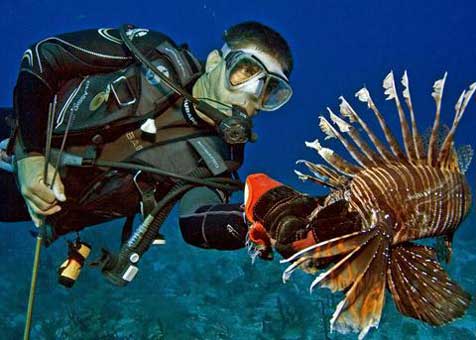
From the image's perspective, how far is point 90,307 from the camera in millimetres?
8398

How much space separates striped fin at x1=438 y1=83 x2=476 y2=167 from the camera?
163 centimetres

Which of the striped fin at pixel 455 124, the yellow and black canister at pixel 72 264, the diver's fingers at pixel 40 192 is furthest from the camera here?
the yellow and black canister at pixel 72 264

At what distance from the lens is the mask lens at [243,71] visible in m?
2.75

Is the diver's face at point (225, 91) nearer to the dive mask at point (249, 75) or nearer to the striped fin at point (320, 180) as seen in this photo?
the dive mask at point (249, 75)

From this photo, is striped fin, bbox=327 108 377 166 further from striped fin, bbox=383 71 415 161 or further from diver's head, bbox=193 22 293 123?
diver's head, bbox=193 22 293 123

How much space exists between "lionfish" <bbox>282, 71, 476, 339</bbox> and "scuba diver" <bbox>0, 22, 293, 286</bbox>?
95cm

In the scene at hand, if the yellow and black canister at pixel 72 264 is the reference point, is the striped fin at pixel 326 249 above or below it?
above

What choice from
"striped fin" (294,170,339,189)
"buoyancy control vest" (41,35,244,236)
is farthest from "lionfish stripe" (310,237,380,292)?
"buoyancy control vest" (41,35,244,236)

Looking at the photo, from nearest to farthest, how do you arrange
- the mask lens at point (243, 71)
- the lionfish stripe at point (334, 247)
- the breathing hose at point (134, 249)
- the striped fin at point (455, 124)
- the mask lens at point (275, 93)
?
the lionfish stripe at point (334, 247) < the striped fin at point (455, 124) < the breathing hose at point (134, 249) < the mask lens at point (243, 71) < the mask lens at point (275, 93)

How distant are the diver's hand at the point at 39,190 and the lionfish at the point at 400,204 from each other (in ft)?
5.18

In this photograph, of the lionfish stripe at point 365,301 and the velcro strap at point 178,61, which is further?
the velcro strap at point 178,61

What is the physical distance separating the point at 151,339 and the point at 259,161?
4228 cm

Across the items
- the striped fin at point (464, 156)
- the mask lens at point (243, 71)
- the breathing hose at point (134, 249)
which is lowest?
the breathing hose at point (134, 249)

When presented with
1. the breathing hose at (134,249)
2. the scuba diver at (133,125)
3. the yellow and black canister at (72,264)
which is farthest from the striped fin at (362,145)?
the yellow and black canister at (72,264)
